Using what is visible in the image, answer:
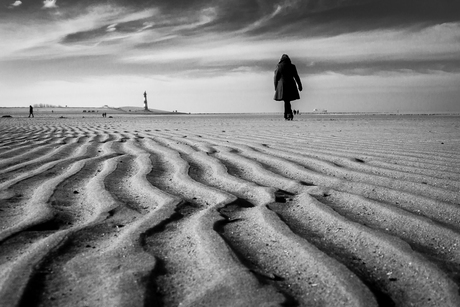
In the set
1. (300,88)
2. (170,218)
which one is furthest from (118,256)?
(300,88)

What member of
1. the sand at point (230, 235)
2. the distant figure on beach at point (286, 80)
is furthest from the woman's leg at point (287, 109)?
the sand at point (230, 235)

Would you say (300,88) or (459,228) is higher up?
(300,88)

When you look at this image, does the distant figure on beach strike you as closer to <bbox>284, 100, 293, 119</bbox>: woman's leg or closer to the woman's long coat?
the woman's long coat

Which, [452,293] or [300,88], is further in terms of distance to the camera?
[300,88]

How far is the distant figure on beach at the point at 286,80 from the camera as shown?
32.0ft

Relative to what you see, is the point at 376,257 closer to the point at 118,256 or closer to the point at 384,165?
the point at 118,256

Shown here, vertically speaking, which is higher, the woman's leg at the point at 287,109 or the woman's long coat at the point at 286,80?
the woman's long coat at the point at 286,80

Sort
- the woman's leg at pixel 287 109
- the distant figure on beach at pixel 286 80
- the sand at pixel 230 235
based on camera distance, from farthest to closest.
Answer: the woman's leg at pixel 287 109, the distant figure on beach at pixel 286 80, the sand at pixel 230 235

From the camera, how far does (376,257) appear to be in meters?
1.16

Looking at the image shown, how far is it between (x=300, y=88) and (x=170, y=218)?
8.71 meters

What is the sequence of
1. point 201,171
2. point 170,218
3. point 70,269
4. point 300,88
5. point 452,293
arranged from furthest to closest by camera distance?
point 300,88
point 201,171
point 170,218
point 70,269
point 452,293

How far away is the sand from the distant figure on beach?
7377mm

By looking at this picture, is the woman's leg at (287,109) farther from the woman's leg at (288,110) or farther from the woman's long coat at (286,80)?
the woman's long coat at (286,80)

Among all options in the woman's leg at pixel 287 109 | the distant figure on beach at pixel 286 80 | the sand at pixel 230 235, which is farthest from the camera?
the woman's leg at pixel 287 109
